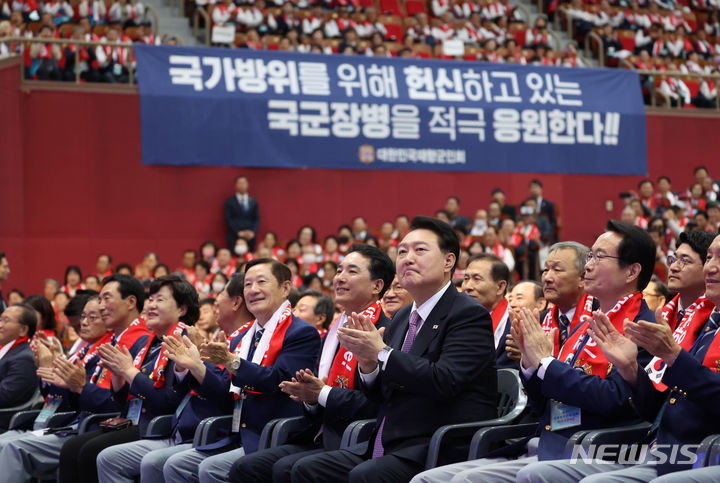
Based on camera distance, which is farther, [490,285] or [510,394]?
[490,285]

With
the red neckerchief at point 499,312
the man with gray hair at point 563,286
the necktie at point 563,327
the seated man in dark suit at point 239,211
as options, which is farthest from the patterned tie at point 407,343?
the seated man in dark suit at point 239,211

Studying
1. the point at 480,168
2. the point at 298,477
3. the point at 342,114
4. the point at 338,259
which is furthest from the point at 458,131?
the point at 298,477

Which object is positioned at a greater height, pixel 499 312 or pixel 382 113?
pixel 382 113

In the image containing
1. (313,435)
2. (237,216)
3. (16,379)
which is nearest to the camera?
(313,435)

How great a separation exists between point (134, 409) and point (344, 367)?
172cm

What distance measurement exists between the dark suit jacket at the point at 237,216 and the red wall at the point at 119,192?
314mm

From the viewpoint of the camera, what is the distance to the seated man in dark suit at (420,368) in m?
3.80

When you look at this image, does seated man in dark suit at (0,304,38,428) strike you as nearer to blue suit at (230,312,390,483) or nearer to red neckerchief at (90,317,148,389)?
red neckerchief at (90,317,148,389)

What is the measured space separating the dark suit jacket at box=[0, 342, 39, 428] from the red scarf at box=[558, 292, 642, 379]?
162 inches

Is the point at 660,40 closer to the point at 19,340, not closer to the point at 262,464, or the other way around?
the point at 19,340

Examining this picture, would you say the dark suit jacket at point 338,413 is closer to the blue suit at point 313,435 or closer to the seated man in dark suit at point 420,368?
the blue suit at point 313,435

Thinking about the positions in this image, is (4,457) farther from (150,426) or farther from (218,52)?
(218,52)

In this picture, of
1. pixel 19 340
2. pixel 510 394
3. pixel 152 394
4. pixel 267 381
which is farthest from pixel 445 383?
pixel 19 340

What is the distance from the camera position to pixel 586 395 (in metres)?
3.54
